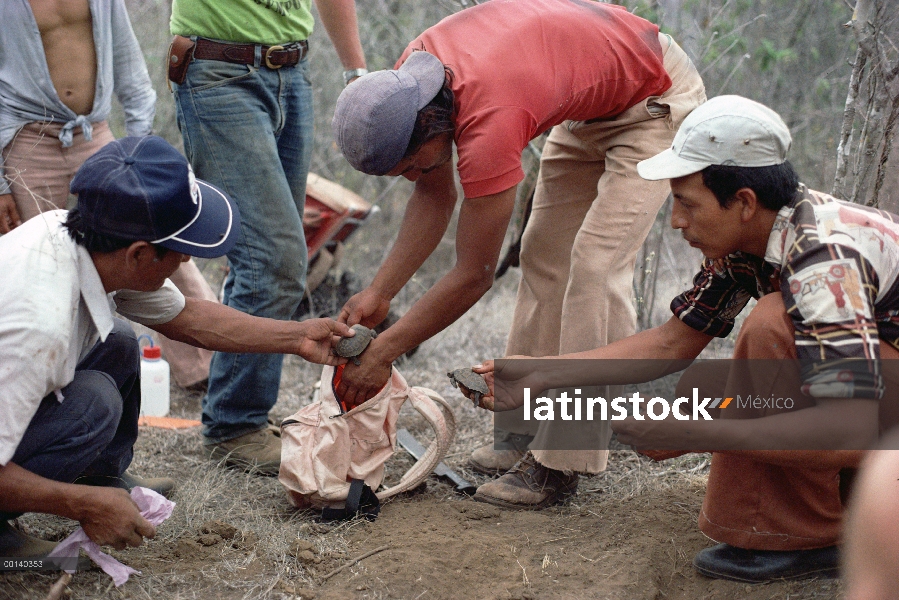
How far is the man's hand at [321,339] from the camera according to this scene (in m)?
2.75

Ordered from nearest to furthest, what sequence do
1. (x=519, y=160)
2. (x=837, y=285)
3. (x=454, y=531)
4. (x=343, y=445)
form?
(x=837, y=285) < (x=519, y=160) < (x=454, y=531) < (x=343, y=445)

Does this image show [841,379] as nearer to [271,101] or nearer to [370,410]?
[370,410]

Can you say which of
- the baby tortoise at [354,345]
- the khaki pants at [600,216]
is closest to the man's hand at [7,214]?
the baby tortoise at [354,345]

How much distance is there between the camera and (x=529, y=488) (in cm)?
299

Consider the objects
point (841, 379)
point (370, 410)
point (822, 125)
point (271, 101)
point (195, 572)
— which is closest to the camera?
point (841, 379)

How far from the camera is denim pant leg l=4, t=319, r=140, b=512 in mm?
2188

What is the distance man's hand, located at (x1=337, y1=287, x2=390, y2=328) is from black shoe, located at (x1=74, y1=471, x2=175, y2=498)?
83 cm

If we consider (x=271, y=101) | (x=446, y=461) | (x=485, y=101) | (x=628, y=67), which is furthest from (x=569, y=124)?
(x=446, y=461)

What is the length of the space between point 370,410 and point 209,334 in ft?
1.95

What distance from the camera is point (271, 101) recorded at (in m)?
3.15

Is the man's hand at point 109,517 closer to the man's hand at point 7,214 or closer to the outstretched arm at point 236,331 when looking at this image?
the outstretched arm at point 236,331

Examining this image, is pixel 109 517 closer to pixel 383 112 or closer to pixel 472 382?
pixel 472 382

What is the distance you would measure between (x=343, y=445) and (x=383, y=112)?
1.13 m

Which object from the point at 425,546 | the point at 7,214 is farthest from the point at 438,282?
the point at 7,214
